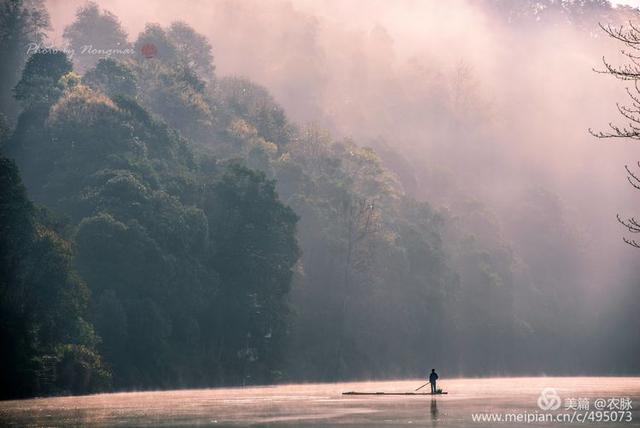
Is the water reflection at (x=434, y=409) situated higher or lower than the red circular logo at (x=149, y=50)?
lower

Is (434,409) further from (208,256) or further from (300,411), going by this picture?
(208,256)

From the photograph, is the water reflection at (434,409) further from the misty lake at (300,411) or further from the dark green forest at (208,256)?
the dark green forest at (208,256)

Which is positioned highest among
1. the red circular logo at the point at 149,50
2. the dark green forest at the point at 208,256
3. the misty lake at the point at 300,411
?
the red circular logo at the point at 149,50

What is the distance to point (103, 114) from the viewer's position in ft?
399

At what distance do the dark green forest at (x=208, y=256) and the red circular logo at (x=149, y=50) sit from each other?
57cm

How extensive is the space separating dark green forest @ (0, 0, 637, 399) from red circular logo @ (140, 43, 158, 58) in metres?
0.57

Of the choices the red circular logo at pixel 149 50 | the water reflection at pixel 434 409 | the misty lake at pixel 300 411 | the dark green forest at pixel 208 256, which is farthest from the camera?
the red circular logo at pixel 149 50

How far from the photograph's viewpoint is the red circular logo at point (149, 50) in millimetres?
189625

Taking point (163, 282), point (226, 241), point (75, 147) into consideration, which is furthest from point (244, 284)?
point (75, 147)

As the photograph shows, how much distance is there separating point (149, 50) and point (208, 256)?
8383 cm

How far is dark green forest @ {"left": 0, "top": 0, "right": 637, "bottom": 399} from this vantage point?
301 feet

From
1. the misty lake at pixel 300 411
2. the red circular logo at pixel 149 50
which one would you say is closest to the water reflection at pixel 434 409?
the misty lake at pixel 300 411

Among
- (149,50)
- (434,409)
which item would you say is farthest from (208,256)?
(149,50)

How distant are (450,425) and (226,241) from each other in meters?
74.8
